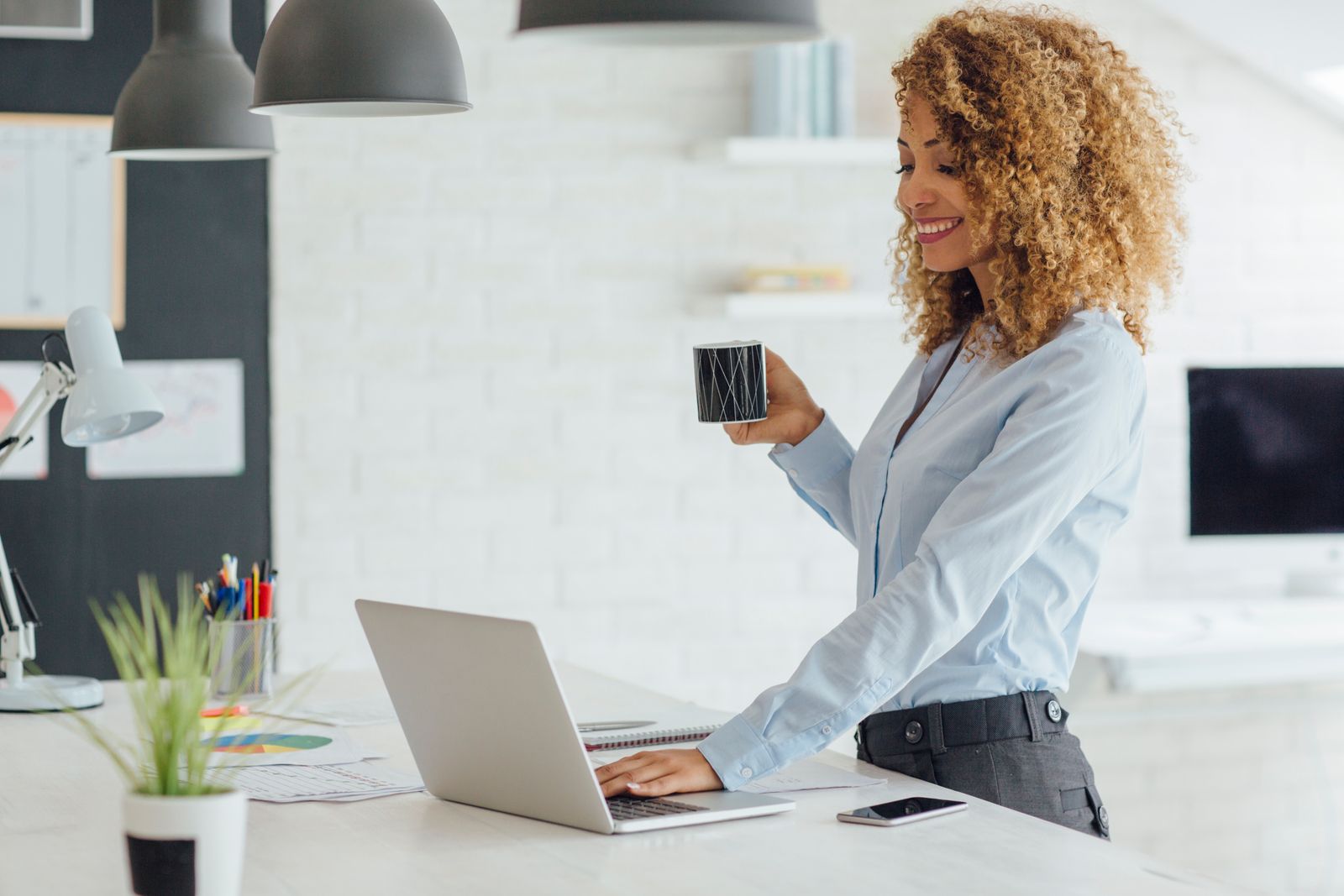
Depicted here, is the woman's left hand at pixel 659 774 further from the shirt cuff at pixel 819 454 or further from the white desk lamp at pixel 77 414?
the white desk lamp at pixel 77 414

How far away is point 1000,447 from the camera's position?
63.6 inches

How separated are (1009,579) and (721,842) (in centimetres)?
50

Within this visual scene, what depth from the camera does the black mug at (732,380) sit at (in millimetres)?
1799

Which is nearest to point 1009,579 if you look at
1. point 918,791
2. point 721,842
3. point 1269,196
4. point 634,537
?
point 918,791

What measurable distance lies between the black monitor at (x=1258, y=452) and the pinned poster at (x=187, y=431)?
2163 millimetres

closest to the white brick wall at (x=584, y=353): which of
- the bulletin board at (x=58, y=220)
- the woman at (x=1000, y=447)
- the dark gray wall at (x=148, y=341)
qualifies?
the dark gray wall at (x=148, y=341)

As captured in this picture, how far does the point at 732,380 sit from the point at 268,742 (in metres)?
0.66

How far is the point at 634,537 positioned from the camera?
3.55 m

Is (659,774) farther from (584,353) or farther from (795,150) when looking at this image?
(795,150)

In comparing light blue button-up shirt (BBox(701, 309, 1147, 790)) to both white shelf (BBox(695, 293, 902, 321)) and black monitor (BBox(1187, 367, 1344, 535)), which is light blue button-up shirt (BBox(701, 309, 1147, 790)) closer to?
white shelf (BBox(695, 293, 902, 321))

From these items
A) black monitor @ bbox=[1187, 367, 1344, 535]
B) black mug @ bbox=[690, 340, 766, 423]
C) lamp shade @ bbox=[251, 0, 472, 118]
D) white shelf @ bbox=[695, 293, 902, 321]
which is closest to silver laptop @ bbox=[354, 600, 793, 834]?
black mug @ bbox=[690, 340, 766, 423]

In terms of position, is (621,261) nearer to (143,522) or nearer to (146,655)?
(143,522)

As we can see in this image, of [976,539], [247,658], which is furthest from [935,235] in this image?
[247,658]

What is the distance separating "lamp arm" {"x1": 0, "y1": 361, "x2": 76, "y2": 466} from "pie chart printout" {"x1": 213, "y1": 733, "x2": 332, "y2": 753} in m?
0.59
